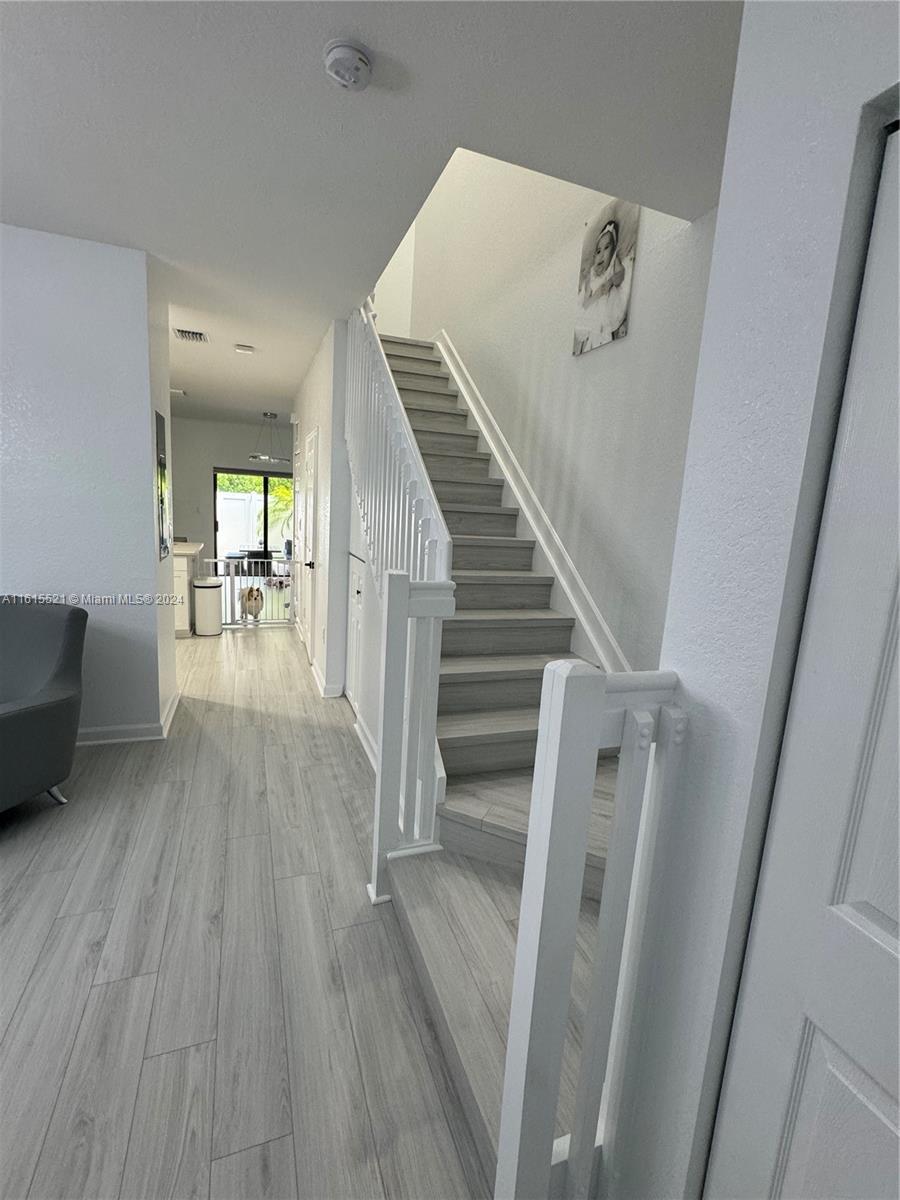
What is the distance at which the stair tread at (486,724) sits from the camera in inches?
93.9

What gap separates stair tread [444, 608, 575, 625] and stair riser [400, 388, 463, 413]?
1.99m

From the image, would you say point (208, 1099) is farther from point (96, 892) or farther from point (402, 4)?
point (402, 4)

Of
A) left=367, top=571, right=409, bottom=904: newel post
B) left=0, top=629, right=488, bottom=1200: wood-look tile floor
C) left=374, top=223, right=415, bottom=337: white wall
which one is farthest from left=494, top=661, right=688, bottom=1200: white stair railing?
left=374, top=223, right=415, bottom=337: white wall

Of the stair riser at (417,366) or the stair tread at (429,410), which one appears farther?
the stair riser at (417,366)

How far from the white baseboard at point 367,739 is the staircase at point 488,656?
2.67 feet

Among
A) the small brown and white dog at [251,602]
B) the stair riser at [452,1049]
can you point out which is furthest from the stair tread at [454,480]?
the small brown and white dog at [251,602]

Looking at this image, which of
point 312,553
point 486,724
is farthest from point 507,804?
point 312,553

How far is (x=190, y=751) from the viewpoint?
325 cm

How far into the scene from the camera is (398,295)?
6504 millimetres

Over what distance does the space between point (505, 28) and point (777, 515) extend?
1.56 m

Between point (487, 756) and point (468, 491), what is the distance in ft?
6.28

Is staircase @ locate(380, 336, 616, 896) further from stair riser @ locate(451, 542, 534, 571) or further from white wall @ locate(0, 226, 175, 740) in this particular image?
white wall @ locate(0, 226, 175, 740)

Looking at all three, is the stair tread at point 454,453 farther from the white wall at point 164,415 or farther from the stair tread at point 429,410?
the white wall at point 164,415

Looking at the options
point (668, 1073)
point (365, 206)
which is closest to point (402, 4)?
point (365, 206)
